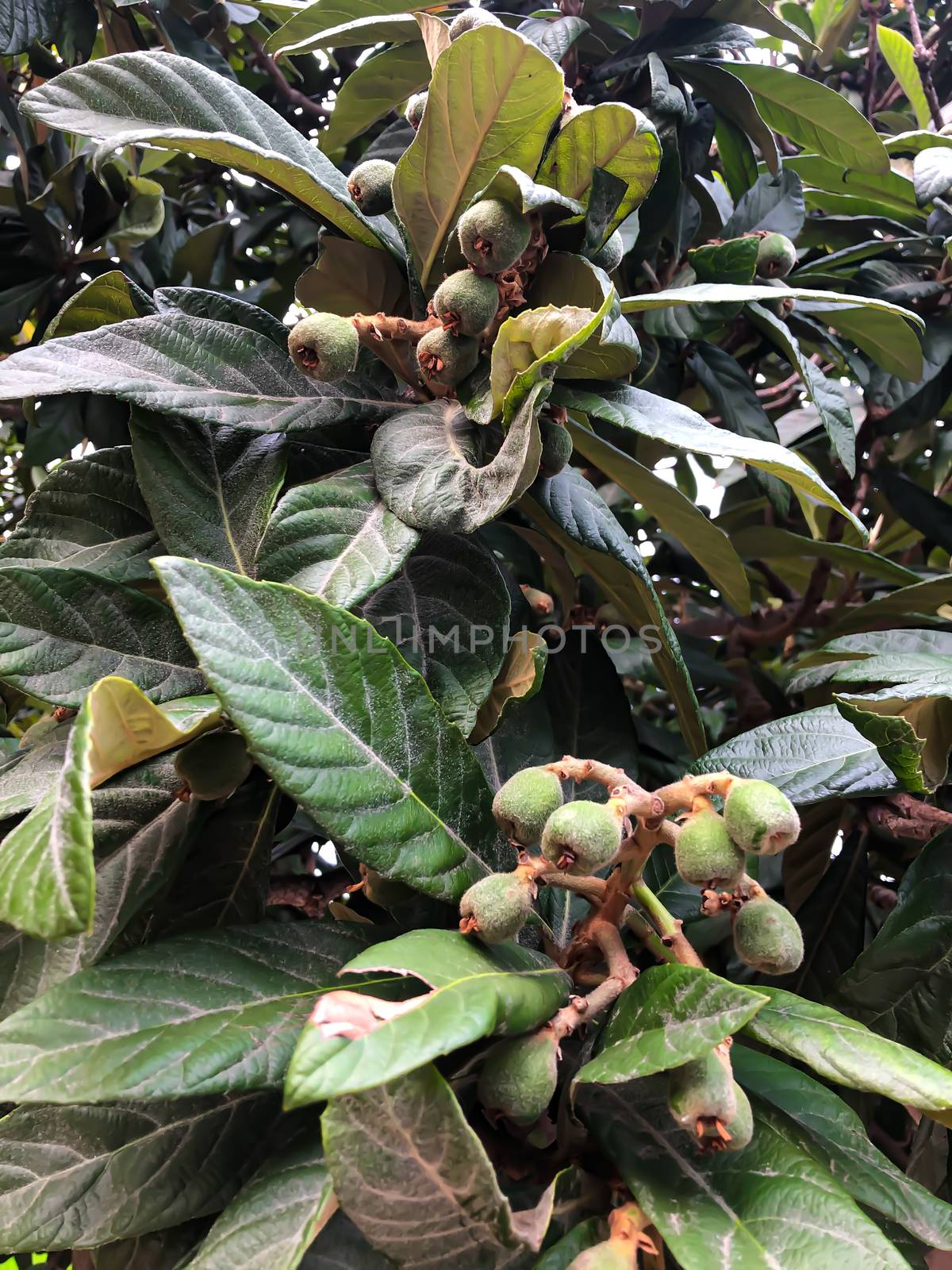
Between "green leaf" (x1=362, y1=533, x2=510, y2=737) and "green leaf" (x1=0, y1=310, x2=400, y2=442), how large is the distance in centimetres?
15

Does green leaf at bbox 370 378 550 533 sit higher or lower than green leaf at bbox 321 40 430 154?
lower

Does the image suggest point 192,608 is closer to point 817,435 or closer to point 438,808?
point 438,808

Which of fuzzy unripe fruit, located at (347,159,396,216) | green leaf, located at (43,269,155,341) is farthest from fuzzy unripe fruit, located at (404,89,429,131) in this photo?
green leaf, located at (43,269,155,341)

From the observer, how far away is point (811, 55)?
153 centimetres

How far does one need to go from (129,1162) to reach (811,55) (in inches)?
72.2

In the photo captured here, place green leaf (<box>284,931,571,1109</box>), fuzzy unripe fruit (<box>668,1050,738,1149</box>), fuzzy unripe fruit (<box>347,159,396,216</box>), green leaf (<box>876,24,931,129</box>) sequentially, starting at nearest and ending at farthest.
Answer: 1. green leaf (<box>284,931,571,1109</box>)
2. fuzzy unripe fruit (<box>668,1050,738,1149</box>)
3. fuzzy unripe fruit (<box>347,159,396,216</box>)
4. green leaf (<box>876,24,931,129</box>)

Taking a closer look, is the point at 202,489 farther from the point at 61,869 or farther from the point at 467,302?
the point at 61,869

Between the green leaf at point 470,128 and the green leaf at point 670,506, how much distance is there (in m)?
0.21

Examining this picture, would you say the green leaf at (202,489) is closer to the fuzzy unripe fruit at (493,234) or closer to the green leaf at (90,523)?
the green leaf at (90,523)

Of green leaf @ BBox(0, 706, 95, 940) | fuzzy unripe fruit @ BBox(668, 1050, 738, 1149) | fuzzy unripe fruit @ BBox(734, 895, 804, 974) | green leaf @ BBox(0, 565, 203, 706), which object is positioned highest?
green leaf @ BBox(0, 706, 95, 940)

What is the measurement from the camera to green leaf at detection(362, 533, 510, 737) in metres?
0.68

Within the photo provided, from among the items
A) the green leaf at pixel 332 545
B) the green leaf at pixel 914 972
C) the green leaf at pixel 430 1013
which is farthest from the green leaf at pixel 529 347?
the green leaf at pixel 914 972

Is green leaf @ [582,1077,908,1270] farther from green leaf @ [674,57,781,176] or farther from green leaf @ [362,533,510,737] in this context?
green leaf @ [674,57,781,176]

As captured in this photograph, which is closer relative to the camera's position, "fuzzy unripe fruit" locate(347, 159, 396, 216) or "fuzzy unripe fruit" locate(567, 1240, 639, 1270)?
"fuzzy unripe fruit" locate(567, 1240, 639, 1270)
